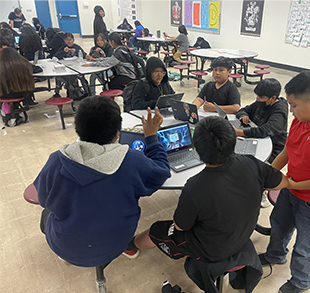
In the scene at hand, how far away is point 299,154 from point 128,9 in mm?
14163

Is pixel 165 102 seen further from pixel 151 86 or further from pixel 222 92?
pixel 222 92

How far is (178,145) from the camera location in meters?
1.78

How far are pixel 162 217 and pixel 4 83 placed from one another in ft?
9.85

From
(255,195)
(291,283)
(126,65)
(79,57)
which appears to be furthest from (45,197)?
(79,57)

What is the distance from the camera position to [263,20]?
7457 mm

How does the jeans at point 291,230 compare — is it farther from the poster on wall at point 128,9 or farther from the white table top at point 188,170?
the poster on wall at point 128,9

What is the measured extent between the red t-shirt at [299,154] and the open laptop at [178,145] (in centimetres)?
52

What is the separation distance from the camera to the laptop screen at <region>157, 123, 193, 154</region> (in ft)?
5.67

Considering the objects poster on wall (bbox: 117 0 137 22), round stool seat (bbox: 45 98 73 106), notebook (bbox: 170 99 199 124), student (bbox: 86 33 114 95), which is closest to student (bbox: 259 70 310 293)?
notebook (bbox: 170 99 199 124)

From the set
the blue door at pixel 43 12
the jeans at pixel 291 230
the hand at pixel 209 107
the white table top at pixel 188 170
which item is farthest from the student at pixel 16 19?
the jeans at pixel 291 230

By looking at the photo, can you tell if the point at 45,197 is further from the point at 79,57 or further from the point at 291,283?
the point at 79,57

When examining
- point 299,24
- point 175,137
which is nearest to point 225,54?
point 299,24

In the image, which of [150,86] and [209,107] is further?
[150,86]

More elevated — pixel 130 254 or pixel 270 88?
pixel 270 88
